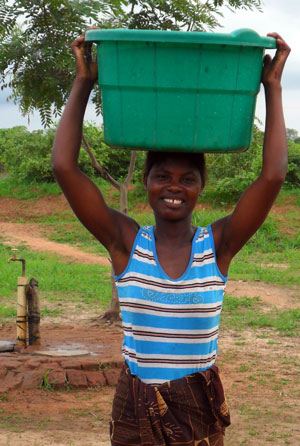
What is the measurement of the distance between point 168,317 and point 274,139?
526 mm

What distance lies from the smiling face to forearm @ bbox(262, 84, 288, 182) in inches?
7.4

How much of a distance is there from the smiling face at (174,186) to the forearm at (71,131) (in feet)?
0.71

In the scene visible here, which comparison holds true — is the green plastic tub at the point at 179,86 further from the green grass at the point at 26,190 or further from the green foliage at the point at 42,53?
the green grass at the point at 26,190

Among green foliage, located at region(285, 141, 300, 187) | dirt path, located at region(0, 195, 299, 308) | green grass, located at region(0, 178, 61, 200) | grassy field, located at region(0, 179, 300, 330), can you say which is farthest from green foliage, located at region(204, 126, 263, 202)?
green grass, located at region(0, 178, 61, 200)

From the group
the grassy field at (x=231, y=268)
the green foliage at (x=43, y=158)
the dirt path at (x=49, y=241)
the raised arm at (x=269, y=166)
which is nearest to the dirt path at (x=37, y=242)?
the dirt path at (x=49, y=241)

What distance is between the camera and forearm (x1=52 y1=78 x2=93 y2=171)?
1835 mm

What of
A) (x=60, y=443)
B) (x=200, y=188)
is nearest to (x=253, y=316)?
(x=60, y=443)

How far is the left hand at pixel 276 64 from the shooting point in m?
1.75

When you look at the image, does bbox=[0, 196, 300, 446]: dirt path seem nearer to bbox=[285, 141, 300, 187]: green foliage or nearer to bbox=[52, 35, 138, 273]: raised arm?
bbox=[52, 35, 138, 273]: raised arm

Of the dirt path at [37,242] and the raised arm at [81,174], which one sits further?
the dirt path at [37,242]

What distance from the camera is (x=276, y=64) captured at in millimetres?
1761

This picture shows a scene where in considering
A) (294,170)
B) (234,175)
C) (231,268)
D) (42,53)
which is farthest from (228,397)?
(234,175)

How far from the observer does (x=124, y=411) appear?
5.91ft

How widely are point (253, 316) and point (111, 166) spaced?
10734 mm
